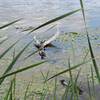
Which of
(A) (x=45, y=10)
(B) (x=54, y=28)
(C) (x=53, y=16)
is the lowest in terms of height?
(B) (x=54, y=28)

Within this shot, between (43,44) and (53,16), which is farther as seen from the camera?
(53,16)

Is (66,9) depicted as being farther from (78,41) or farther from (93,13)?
(78,41)

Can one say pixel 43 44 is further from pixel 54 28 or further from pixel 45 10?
pixel 45 10

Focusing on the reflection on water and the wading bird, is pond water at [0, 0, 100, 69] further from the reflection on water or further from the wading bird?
the wading bird

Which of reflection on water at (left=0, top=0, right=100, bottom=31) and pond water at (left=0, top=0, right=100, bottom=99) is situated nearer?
pond water at (left=0, top=0, right=100, bottom=99)

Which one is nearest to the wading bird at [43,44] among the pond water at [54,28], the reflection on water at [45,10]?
the pond water at [54,28]

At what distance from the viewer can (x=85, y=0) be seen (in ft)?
29.1

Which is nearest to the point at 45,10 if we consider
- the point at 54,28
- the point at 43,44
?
the point at 54,28

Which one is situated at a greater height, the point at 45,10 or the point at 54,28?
the point at 45,10

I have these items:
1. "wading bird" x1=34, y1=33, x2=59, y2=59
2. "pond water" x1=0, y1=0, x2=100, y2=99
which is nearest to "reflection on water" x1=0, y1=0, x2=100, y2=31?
"pond water" x1=0, y1=0, x2=100, y2=99

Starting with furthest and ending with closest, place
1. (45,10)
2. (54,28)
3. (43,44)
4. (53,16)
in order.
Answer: (45,10) < (53,16) < (54,28) < (43,44)

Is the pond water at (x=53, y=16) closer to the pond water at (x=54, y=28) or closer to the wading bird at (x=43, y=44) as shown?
the pond water at (x=54, y=28)

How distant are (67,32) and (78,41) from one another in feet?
1.51

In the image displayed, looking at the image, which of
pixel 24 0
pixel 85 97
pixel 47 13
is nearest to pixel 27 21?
pixel 47 13
